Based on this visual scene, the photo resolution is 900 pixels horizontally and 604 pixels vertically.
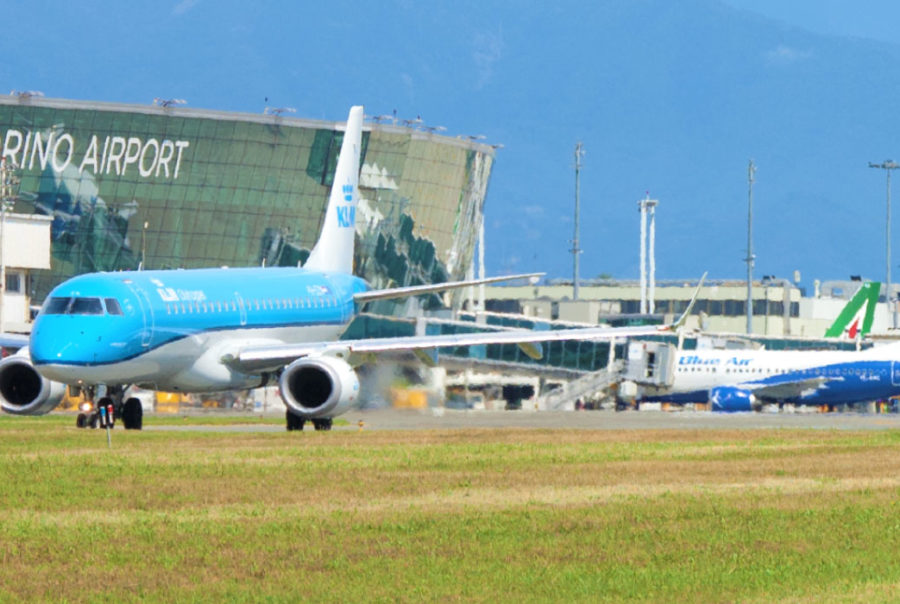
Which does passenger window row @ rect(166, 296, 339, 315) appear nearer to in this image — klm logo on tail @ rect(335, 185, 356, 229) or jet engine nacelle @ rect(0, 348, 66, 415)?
jet engine nacelle @ rect(0, 348, 66, 415)

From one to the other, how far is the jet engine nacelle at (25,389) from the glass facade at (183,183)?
72.7 meters

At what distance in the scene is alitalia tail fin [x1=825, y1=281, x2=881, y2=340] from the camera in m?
129

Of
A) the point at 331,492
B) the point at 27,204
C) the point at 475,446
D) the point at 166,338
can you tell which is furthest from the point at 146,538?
the point at 27,204

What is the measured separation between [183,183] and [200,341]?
79.2 meters

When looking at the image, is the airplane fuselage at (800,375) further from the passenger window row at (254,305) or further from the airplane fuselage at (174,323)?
the passenger window row at (254,305)

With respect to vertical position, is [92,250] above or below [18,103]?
below

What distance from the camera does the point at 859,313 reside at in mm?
130500

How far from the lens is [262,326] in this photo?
1981 inches

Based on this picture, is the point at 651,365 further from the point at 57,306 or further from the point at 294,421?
the point at 57,306

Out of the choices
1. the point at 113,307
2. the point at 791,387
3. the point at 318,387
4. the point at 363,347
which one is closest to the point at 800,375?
the point at 791,387

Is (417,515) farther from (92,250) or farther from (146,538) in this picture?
(92,250)

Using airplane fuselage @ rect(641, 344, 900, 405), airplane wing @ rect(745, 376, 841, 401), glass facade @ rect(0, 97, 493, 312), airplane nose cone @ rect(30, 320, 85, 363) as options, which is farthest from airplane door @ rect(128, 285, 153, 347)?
glass facade @ rect(0, 97, 493, 312)

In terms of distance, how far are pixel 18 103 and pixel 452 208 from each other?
3558 cm

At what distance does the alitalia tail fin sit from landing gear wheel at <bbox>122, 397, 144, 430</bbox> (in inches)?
3404
